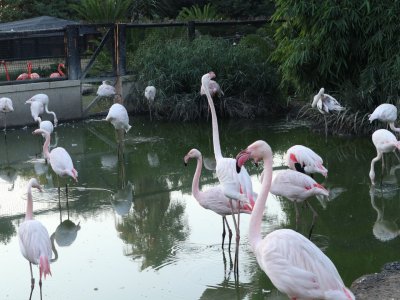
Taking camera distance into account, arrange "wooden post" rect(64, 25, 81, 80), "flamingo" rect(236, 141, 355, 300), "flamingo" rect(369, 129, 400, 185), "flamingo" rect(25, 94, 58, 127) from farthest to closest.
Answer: "wooden post" rect(64, 25, 81, 80) < "flamingo" rect(25, 94, 58, 127) < "flamingo" rect(369, 129, 400, 185) < "flamingo" rect(236, 141, 355, 300)

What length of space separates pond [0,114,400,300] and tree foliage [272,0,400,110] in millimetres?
1101

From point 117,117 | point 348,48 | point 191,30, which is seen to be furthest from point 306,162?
point 191,30

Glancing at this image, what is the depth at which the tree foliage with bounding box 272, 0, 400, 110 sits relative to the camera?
12.6 metres

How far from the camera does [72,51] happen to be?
50.2 ft

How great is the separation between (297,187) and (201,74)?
7488mm

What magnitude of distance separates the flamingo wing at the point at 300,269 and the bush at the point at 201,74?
31.6 feet

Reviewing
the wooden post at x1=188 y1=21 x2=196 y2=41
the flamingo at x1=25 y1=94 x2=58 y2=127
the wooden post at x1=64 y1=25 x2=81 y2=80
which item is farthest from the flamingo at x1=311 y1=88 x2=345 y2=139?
the wooden post at x1=64 y1=25 x2=81 y2=80

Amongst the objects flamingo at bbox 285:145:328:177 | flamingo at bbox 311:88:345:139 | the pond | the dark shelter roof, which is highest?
the dark shelter roof

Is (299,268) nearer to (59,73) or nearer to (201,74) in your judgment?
(201,74)

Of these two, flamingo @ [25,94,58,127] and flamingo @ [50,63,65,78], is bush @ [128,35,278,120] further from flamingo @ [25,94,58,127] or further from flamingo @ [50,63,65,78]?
flamingo @ [25,94,58,127]

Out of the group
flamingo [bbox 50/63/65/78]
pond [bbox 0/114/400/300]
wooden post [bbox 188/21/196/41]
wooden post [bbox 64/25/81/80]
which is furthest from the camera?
wooden post [bbox 188/21/196/41]

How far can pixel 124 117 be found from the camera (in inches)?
462

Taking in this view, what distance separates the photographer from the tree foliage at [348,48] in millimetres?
12555

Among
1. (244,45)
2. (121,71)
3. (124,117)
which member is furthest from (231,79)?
(124,117)
